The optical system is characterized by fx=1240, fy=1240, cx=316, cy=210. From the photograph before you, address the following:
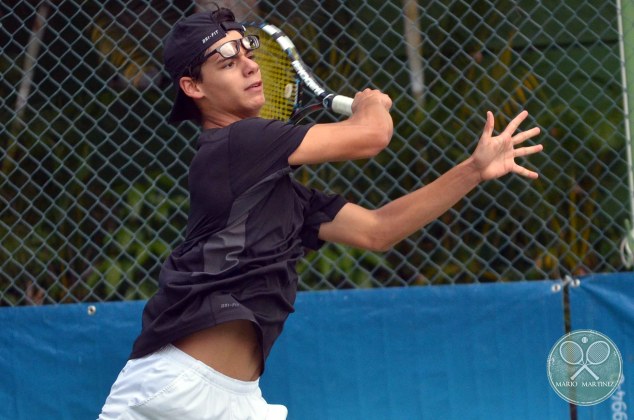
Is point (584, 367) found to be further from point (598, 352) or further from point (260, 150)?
point (260, 150)

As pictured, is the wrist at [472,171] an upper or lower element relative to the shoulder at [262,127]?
lower

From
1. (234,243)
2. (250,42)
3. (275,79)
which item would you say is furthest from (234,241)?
(275,79)

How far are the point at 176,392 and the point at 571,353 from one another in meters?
1.83

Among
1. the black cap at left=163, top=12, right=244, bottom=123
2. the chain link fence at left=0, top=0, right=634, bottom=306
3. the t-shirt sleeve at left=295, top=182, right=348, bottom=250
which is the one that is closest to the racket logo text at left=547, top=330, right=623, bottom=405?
the chain link fence at left=0, top=0, right=634, bottom=306

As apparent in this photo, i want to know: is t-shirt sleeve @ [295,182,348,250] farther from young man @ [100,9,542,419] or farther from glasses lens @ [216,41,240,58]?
glasses lens @ [216,41,240,58]

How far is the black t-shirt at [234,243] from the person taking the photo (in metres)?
3.32

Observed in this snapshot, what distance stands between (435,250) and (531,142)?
622 mm

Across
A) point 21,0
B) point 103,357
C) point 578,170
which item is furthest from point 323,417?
point 21,0

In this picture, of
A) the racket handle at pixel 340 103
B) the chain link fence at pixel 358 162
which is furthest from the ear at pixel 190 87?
the chain link fence at pixel 358 162

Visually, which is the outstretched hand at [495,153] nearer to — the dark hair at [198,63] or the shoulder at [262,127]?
the shoulder at [262,127]

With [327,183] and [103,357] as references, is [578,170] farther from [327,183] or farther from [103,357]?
[103,357]

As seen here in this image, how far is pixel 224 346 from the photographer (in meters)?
3.37

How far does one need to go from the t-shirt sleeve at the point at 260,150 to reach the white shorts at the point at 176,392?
0.52 metres

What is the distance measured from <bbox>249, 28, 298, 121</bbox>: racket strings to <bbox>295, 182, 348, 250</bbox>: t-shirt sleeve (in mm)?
275
